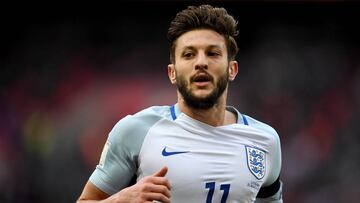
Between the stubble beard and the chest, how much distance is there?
0.13 metres

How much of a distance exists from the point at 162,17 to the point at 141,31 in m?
0.28

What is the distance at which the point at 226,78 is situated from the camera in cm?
301

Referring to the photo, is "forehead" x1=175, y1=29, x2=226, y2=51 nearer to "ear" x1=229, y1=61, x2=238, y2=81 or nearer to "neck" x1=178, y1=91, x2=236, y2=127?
"ear" x1=229, y1=61, x2=238, y2=81

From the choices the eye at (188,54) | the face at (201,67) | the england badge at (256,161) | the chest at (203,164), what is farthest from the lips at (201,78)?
the england badge at (256,161)

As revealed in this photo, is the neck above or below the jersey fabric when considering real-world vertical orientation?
above

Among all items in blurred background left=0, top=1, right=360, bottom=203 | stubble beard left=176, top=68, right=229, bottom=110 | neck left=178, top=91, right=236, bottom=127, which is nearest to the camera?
stubble beard left=176, top=68, right=229, bottom=110

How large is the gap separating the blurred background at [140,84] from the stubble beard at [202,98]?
13.2 feet

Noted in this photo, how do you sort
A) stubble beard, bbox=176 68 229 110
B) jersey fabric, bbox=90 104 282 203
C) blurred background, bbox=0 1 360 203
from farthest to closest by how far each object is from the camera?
blurred background, bbox=0 1 360 203 → stubble beard, bbox=176 68 229 110 → jersey fabric, bbox=90 104 282 203

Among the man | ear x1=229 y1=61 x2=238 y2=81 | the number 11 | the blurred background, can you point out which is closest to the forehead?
the man

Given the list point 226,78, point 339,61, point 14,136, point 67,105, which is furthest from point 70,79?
point 226,78

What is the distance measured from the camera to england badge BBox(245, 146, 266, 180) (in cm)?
301

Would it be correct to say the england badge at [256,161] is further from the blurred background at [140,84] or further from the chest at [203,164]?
the blurred background at [140,84]

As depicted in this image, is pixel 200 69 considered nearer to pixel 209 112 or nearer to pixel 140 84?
pixel 209 112

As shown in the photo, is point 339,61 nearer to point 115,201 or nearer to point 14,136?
point 14,136
